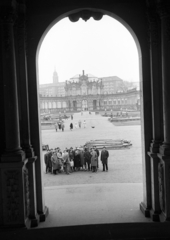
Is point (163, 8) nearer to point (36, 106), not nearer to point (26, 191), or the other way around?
point (36, 106)

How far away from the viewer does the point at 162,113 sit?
5227 mm

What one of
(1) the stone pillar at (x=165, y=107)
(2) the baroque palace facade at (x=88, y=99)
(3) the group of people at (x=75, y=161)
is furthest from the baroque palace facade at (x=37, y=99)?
(2) the baroque palace facade at (x=88, y=99)

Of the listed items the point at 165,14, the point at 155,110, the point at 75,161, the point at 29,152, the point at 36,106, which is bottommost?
the point at 75,161

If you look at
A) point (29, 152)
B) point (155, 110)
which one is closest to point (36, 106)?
point (29, 152)

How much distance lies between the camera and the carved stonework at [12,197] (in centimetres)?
475

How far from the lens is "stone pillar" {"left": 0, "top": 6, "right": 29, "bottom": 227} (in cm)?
471

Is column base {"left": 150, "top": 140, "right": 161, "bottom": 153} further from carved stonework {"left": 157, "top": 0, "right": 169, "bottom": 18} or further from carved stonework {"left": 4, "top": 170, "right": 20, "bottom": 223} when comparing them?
carved stonework {"left": 4, "top": 170, "right": 20, "bottom": 223}

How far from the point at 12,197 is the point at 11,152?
834 millimetres

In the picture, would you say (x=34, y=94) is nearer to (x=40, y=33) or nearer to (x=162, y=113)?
(x=40, y=33)

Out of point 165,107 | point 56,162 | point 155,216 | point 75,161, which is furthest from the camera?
point 75,161

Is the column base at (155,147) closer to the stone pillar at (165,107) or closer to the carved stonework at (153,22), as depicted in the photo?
the stone pillar at (165,107)

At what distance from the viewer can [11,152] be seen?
4770mm

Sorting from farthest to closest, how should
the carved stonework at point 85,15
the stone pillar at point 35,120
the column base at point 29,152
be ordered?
the carved stonework at point 85,15 < the stone pillar at point 35,120 < the column base at point 29,152

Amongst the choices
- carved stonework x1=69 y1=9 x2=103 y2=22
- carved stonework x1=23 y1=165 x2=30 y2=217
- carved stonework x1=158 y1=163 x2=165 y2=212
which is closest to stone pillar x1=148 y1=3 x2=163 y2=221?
carved stonework x1=158 y1=163 x2=165 y2=212
